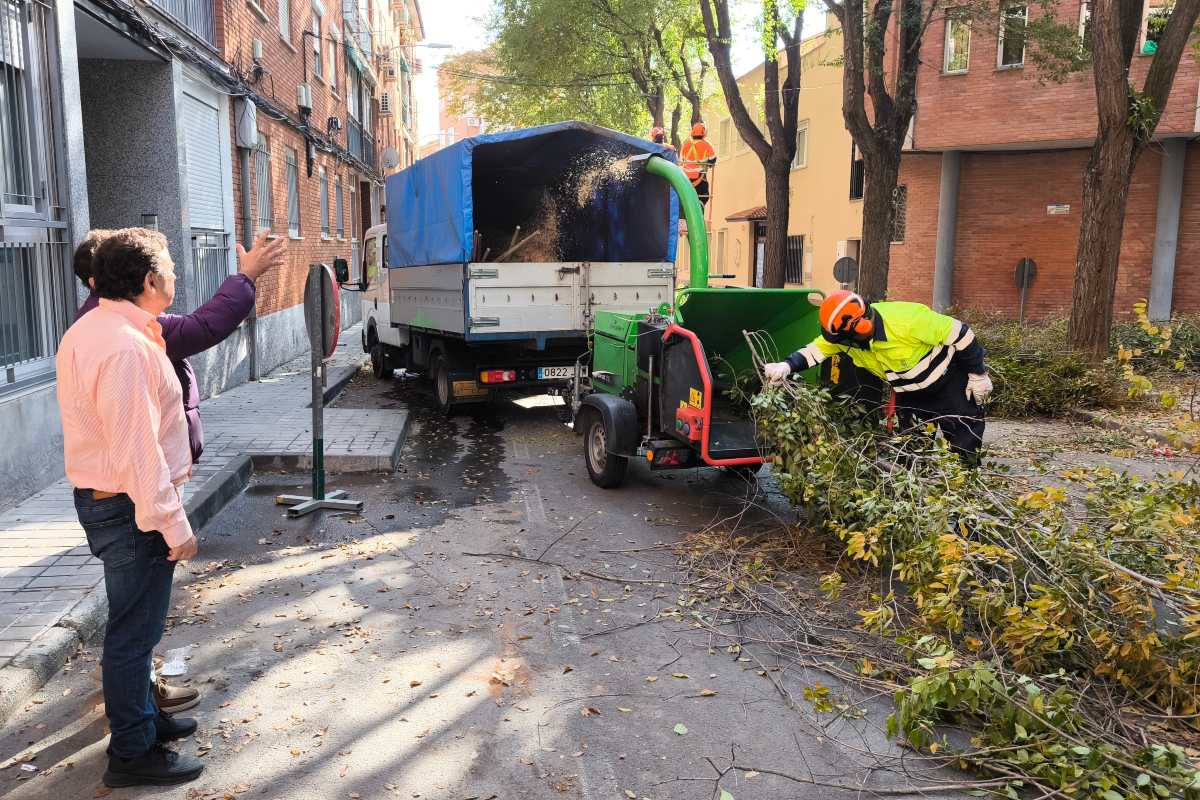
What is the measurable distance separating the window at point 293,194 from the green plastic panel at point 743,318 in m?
12.0

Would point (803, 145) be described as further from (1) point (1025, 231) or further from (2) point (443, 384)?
(2) point (443, 384)

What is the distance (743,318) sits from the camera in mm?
7043

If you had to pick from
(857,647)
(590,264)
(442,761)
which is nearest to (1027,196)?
(590,264)

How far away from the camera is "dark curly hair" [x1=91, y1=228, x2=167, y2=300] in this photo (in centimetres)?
295

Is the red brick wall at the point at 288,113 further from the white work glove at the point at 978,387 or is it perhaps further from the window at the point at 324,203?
the white work glove at the point at 978,387

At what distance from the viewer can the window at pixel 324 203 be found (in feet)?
66.8

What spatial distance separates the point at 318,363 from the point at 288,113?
1172 centimetres

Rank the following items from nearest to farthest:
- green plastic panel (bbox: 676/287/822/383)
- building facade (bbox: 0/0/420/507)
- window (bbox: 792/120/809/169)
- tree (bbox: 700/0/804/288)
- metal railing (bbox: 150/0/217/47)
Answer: building facade (bbox: 0/0/420/507) → green plastic panel (bbox: 676/287/822/383) → metal railing (bbox: 150/0/217/47) → tree (bbox: 700/0/804/288) → window (bbox: 792/120/809/169)

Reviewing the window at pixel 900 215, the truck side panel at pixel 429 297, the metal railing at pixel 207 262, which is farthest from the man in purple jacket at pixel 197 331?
the window at pixel 900 215

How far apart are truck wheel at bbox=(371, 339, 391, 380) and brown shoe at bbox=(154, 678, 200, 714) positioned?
35.0ft

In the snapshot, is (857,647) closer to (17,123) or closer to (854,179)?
(17,123)

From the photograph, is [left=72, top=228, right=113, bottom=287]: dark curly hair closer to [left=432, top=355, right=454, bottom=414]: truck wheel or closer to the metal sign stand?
the metal sign stand

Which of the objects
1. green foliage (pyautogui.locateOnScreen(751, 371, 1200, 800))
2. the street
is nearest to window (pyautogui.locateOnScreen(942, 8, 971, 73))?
the street

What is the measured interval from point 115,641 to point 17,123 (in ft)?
17.4
